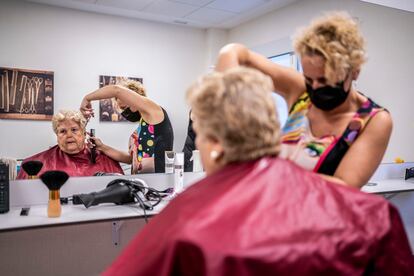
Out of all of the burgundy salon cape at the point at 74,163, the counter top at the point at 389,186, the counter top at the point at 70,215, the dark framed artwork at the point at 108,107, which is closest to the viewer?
the counter top at the point at 70,215

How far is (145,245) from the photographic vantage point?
0.63 meters

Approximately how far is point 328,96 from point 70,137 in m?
1.31

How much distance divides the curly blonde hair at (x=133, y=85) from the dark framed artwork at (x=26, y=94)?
34 cm

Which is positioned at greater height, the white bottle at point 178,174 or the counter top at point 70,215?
the white bottle at point 178,174

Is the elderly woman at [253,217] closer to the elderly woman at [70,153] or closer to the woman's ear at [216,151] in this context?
the woman's ear at [216,151]

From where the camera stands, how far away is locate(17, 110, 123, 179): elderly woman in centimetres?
179

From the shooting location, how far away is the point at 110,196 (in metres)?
1.72

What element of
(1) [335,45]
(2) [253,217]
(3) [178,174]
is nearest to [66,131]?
(3) [178,174]

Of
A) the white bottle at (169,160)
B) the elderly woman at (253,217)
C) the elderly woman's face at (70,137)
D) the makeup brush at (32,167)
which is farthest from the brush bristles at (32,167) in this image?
the elderly woman at (253,217)

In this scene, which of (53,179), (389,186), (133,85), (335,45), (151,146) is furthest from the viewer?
(389,186)

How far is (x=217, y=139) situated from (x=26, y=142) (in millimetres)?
1364

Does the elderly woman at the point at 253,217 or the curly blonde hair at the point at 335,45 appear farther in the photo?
the curly blonde hair at the point at 335,45

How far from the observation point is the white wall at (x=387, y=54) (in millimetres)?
2580

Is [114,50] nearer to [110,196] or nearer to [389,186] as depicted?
[110,196]
